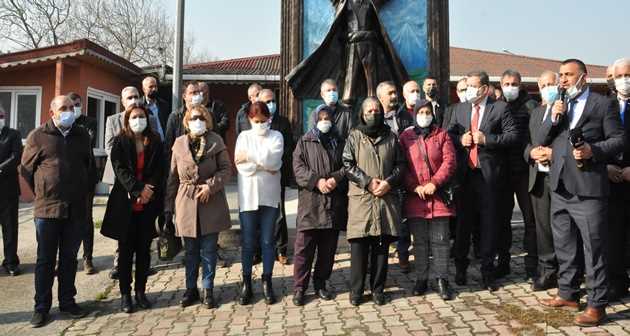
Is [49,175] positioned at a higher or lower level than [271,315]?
higher

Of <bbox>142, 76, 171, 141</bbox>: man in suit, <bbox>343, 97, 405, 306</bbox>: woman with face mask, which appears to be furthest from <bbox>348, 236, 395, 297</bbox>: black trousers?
<bbox>142, 76, 171, 141</bbox>: man in suit

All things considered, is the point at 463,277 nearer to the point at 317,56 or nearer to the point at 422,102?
the point at 422,102

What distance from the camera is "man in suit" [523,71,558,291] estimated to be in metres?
4.41

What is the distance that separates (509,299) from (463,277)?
0.54 meters

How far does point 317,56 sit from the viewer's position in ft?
21.6

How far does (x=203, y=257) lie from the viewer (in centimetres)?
443

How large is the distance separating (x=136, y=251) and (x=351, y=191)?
2033 millimetres

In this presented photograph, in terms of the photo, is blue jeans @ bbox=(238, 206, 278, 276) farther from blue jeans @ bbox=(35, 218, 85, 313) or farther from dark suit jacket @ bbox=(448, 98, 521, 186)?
dark suit jacket @ bbox=(448, 98, 521, 186)

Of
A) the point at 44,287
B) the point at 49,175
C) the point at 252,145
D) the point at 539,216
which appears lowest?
the point at 44,287

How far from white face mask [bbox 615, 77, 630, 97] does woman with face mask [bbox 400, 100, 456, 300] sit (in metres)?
1.43

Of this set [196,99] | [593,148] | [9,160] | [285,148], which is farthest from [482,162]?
[9,160]

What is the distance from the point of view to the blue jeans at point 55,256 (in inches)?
163

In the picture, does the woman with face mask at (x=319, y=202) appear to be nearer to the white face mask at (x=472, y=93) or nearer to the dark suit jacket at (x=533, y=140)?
the white face mask at (x=472, y=93)

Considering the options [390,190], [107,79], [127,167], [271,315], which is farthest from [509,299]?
[107,79]
